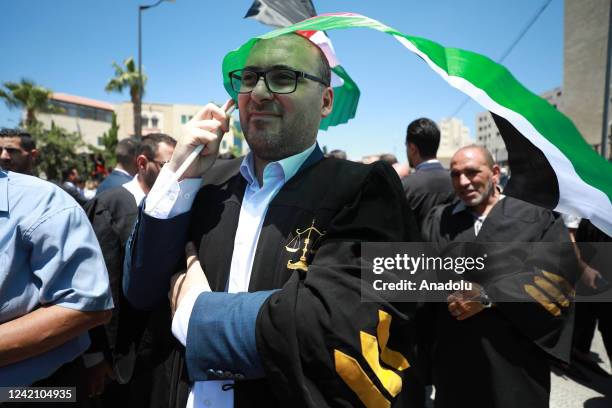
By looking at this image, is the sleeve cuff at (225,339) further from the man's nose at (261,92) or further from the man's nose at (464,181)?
the man's nose at (464,181)

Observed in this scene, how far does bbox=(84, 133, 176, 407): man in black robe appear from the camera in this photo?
144 centimetres

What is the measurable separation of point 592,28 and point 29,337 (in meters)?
36.2

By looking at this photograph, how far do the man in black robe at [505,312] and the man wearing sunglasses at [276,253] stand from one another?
1.45m

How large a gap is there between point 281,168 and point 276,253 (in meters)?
0.32

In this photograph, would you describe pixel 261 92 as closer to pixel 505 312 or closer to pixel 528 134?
pixel 528 134

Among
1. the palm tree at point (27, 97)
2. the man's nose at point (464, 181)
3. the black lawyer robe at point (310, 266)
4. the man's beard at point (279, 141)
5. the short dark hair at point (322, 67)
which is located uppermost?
the palm tree at point (27, 97)

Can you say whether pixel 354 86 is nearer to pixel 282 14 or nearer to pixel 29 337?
pixel 282 14

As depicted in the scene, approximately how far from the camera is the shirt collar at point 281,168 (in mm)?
1452

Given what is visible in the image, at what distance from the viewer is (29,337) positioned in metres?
1.49

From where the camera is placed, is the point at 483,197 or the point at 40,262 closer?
the point at 40,262

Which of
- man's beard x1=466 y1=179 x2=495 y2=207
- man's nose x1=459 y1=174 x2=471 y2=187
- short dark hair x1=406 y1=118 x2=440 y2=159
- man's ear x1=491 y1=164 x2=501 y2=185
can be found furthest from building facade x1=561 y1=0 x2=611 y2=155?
man's nose x1=459 y1=174 x2=471 y2=187

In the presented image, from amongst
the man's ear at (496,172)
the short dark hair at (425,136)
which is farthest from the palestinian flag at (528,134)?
the short dark hair at (425,136)

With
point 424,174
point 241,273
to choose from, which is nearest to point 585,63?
point 424,174

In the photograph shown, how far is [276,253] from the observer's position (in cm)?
134
